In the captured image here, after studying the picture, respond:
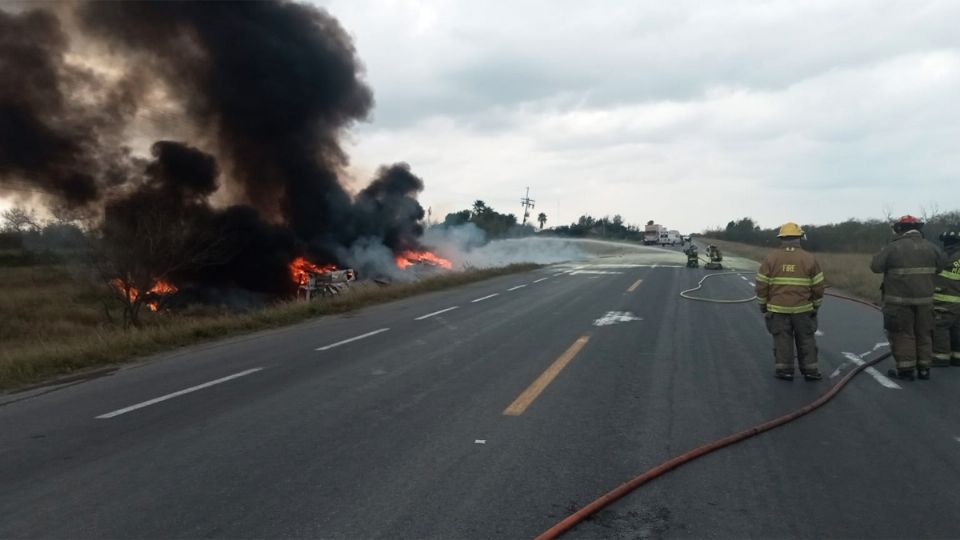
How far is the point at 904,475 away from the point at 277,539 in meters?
3.76

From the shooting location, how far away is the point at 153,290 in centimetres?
2311

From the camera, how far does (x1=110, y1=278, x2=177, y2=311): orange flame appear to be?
73.1 feet

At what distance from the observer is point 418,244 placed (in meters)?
37.7

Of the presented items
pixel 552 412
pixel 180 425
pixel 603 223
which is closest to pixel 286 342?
pixel 180 425

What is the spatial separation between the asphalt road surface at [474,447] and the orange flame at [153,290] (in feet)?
47.3

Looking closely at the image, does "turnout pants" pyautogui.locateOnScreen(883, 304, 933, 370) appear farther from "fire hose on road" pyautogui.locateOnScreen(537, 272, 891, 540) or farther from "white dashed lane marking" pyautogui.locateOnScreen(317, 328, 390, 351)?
"white dashed lane marking" pyautogui.locateOnScreen(317, 328, 390, 351)

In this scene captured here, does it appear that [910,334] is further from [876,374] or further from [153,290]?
[153,290]

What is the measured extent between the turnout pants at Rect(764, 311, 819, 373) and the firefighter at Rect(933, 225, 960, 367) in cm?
188

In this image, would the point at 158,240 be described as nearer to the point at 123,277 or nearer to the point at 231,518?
the point at 123,277

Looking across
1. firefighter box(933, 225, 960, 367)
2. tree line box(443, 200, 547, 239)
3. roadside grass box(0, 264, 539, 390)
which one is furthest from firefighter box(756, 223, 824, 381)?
tree line box(443, 200, 547, 239)

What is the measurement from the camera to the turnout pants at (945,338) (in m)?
7.94

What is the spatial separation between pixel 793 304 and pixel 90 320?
26888mm

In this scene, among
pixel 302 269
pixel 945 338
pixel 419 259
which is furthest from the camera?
pixel 419 259

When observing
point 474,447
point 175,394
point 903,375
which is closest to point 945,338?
point 903,375
